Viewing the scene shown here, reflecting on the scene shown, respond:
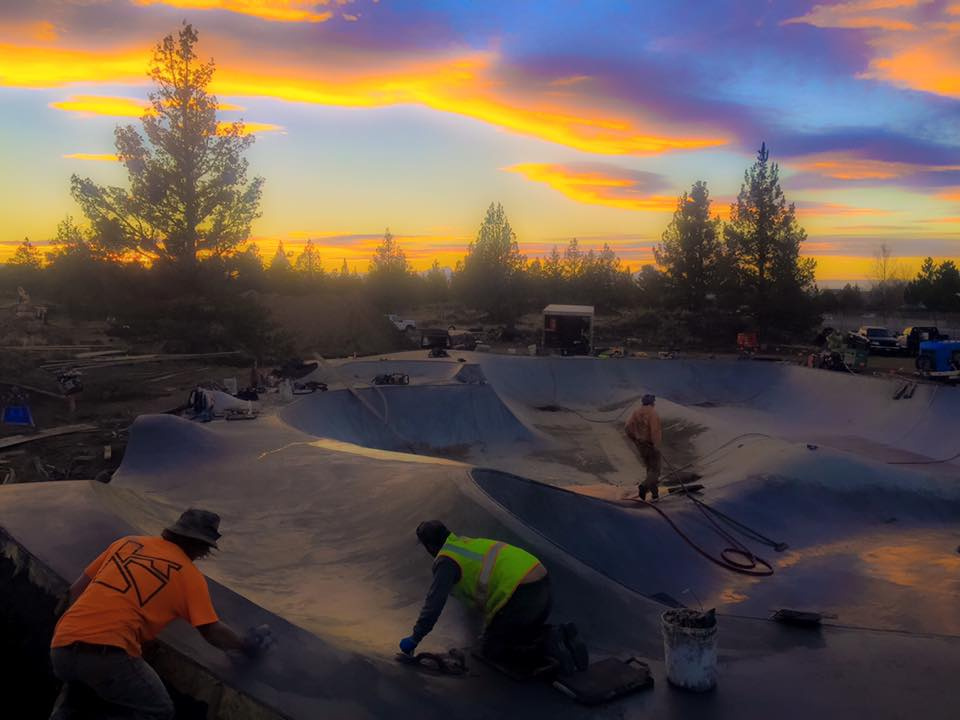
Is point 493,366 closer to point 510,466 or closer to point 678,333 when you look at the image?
point 510,466

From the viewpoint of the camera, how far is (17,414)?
580 inches

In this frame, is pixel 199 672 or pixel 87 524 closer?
pixel 199 672

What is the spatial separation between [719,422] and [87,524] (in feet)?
62.6

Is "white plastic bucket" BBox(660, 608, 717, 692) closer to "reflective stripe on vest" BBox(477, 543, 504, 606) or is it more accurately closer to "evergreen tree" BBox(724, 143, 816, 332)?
"reflective stripe on vest" BBox(477, 543, 504, 606)

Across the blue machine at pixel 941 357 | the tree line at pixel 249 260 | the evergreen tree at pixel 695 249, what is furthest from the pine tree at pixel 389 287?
the blue machine at pixel 941 357

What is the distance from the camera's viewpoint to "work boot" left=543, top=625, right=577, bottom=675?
451 cm

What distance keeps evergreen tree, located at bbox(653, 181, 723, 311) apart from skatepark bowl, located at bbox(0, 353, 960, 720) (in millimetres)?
31521

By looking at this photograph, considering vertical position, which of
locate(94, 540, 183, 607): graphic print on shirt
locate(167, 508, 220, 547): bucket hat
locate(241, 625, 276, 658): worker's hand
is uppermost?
locate(167, 508, 220, 547): bucket hat

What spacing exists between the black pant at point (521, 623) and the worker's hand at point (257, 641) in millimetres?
1407

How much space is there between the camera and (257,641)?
13.5 ft

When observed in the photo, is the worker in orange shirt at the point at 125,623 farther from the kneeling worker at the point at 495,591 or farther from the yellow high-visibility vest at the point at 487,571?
→ the yellow high-visibility vest at the point at 487,571

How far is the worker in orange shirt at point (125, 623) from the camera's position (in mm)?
3090

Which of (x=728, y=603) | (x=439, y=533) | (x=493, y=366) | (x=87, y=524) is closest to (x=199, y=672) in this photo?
(x=439, y=533)

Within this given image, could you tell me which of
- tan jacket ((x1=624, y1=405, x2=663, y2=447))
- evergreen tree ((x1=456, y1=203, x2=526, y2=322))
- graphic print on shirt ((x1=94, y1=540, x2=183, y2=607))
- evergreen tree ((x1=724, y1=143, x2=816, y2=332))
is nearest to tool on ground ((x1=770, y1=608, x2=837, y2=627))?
tan jacket ((x1=624, y1=405, x2=663, y2=447))
